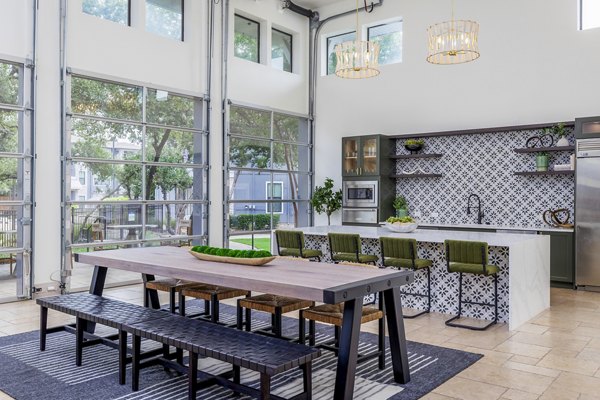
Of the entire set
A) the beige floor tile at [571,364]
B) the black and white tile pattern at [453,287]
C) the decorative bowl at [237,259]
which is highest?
the decorative bowl at [237,259]

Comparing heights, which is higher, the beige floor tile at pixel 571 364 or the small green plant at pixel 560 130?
the small green plant at pixel 560 130

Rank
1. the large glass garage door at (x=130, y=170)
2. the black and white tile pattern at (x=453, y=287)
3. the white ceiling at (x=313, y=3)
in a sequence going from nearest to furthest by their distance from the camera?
1. the black and white tile pattern at (x=453, y=287)
2. the large glass garage door at (x=130, y=170)
3. the white ceiling at (x=313, y=3)

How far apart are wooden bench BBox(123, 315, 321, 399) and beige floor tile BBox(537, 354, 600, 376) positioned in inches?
81.2

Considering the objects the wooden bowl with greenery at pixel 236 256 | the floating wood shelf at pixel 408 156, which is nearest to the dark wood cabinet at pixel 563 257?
the floating wood shelf at pixel 408 156

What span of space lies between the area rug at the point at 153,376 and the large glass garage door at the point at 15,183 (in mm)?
1943

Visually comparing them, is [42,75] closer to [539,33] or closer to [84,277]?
[84,277]

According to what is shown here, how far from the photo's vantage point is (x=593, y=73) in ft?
23.8

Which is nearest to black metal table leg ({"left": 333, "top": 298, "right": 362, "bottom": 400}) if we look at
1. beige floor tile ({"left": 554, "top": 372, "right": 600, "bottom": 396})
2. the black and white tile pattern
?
beige floor tile ({"left": 554, "top": 372, "right": 600, "bottom": 396})

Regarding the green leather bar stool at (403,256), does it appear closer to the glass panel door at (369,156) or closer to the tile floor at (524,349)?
the tile floor at (524,349)

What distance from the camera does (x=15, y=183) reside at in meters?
6.21

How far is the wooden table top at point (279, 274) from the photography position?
2.99 m

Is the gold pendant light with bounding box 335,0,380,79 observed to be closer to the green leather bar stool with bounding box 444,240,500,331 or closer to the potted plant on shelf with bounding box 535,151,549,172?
the green leather bar stool with bounding box 444,240,500,331

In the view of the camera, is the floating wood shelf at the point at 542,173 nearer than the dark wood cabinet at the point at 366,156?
Yes

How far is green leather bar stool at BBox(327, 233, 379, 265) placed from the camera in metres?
5.84
